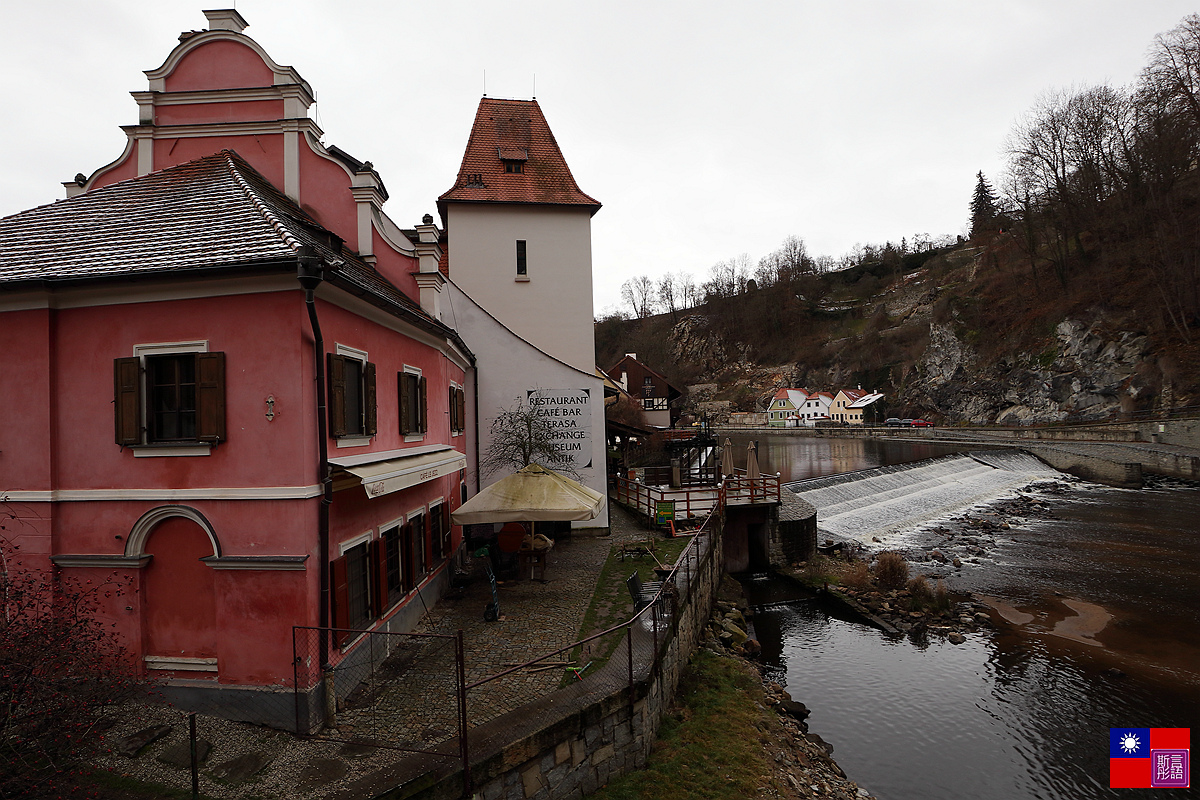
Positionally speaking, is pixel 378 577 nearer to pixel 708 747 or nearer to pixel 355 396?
pixel 355 396

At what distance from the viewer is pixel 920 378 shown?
7962 centimetres

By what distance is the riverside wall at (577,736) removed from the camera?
6.61 metres

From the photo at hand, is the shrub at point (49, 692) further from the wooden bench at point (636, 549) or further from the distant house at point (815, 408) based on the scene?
the distant house at point (815, 408)

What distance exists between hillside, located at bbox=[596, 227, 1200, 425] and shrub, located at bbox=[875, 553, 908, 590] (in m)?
38.1

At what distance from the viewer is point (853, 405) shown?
312 feet

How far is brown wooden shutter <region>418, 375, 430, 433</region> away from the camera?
40.1 feet

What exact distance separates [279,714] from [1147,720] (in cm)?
1461

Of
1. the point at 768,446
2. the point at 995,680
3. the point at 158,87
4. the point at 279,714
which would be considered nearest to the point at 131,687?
the point at 279,714

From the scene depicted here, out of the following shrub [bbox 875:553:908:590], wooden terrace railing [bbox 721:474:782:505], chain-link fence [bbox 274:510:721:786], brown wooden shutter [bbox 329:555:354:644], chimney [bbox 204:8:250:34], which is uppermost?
chimney [bbox 204:8:250:34]

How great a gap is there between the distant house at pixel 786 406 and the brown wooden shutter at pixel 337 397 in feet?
310

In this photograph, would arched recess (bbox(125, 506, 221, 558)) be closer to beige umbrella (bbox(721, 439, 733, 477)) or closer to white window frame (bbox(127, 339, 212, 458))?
white window frame (bbox(127, 339, 212, 458))

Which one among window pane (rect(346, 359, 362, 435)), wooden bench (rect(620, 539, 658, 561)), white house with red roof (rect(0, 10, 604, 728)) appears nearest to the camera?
white house with red roof (rect(0, 10, 604, 728))

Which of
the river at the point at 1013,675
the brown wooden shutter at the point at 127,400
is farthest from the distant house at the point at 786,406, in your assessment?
the brown wooden shutter at the point at 127,400

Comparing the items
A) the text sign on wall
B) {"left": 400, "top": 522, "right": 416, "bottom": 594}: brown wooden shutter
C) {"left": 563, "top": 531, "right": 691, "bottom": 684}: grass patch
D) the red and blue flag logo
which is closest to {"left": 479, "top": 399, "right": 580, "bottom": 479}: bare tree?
the text sign on wall
